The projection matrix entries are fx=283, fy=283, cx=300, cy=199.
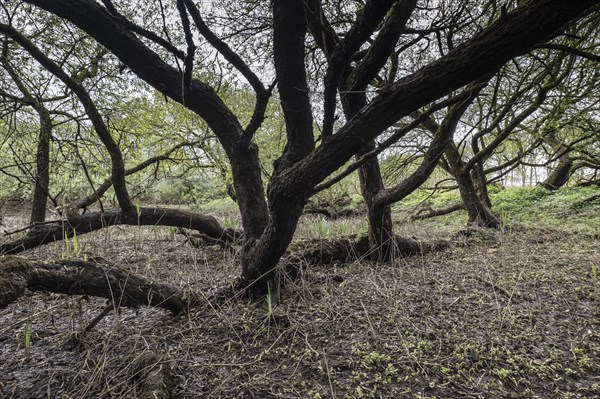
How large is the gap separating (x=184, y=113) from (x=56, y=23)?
10.1 feet

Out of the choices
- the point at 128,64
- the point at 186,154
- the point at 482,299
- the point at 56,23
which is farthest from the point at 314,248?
the point at 56,23

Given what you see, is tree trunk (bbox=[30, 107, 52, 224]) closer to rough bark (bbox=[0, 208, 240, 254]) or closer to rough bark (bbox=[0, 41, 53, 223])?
rough bark (bbox=[0, 41, 53, 223])

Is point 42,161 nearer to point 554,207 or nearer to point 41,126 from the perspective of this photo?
point 41,126

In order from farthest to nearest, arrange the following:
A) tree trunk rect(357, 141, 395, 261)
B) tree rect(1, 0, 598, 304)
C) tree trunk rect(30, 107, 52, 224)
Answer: tree trunk rect(357, 141, 395, 261)
tree trunk rect(30, 107, 52, 224)
tree rect(1, 0, 598, 304)

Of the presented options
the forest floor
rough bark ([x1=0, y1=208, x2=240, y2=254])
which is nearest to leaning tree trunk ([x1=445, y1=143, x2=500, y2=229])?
the forest floor

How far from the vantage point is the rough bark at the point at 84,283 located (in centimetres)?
140

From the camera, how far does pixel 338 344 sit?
2.02 meters

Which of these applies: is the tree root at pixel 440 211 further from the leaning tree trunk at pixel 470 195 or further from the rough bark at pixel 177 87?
the rough bark at pixel 177 87

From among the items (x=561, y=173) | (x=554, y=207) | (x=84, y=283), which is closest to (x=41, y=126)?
(x=84, y=283)

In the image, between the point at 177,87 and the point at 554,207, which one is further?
the point at 554,207

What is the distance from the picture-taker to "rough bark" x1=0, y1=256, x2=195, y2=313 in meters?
1.40

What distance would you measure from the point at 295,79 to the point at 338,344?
2129 millimetres

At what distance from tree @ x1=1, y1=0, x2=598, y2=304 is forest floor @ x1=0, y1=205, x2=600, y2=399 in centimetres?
56

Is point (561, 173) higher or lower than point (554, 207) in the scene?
higher
